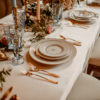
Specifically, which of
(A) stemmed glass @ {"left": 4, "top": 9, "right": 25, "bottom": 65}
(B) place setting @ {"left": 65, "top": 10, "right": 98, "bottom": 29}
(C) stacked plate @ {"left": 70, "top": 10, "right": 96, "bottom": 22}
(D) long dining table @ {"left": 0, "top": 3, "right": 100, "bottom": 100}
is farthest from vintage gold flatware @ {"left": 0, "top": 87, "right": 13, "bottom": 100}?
(C) stacked plate @ {"left": 70, "top": 10, "right": 96, "bottom": 22}

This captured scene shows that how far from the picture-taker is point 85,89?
114 cm

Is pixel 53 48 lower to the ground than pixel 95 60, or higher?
higher

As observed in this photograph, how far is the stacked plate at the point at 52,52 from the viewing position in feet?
2.94

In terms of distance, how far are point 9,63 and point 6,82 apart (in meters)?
0.15

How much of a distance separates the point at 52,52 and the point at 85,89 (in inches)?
15.8

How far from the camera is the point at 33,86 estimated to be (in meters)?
0.75

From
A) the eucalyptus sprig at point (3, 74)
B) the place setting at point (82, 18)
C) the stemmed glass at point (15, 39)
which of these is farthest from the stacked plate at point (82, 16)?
the eucalyptus sprig at point (3, 74)

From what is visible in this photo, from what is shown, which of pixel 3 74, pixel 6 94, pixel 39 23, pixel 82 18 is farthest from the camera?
pixel 82 18

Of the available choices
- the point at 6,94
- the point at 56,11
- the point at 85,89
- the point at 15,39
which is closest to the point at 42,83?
the point at 6,94

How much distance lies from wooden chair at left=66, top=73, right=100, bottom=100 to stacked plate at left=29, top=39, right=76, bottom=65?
32 centimetres

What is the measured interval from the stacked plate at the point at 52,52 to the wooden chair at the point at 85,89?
32 centimetres

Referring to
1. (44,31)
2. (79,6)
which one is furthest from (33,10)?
(79,6)

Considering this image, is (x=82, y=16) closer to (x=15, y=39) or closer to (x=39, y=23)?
(x=39, y=23)

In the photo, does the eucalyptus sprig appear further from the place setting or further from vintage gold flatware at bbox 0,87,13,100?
the place setting
